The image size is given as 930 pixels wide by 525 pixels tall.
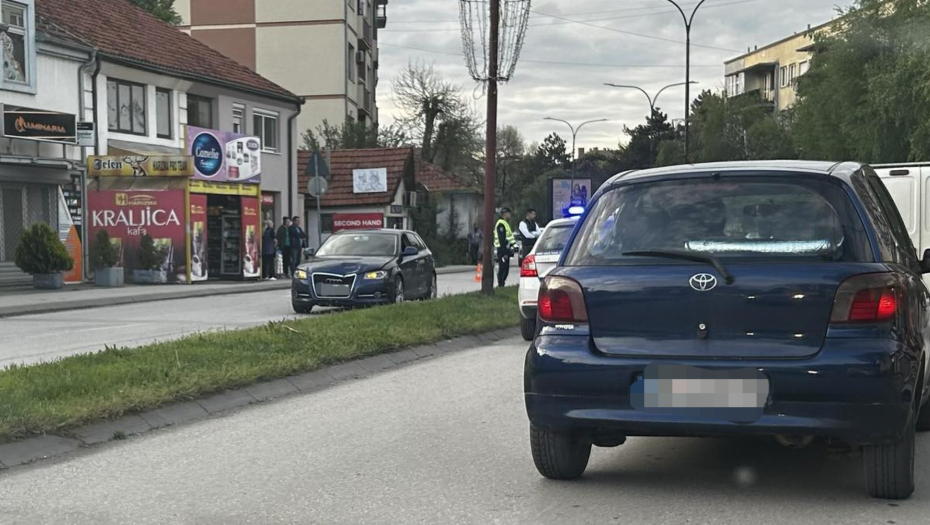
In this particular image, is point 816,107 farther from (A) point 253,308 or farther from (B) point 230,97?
(A) point 253,308

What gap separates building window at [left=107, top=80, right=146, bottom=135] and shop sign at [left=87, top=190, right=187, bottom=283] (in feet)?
7.58

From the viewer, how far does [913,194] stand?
1467cm

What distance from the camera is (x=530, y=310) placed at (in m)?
14.6

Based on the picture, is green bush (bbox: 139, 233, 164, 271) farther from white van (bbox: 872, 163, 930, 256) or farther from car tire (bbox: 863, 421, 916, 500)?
car tire (bbox: 863, 421, 916, 500)

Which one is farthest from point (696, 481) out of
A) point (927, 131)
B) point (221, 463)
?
point (927, 131)

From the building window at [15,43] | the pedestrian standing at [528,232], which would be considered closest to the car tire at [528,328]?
the pedestrian standing at [528,232]

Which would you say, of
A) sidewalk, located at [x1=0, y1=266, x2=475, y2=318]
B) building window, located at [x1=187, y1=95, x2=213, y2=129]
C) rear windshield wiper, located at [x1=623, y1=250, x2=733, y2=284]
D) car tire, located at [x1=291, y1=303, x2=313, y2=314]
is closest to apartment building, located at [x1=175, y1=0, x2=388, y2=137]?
building window, located at [x1=187, y1=95, x2=213, y2=129]

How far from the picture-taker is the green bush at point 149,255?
28969mm

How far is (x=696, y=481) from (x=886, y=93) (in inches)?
1451

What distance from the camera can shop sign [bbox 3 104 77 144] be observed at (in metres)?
25.3

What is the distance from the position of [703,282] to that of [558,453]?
1239 mm

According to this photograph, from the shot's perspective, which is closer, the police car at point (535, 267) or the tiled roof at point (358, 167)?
the police car at point (535, 267)

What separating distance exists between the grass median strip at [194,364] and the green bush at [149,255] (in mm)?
14698

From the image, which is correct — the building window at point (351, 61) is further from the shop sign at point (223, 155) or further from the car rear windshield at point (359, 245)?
the car rear windshield at point (359, 245)
